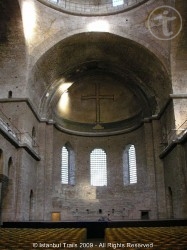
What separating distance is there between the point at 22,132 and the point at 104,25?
9099 millimetres

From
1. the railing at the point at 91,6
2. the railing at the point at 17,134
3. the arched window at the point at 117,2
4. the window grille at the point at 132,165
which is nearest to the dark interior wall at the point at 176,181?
the window grille at the point at 132,165

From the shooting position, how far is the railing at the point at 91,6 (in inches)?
814

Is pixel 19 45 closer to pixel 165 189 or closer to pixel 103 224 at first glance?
pixel 103 224

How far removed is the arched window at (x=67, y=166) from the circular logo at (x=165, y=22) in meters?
12.2

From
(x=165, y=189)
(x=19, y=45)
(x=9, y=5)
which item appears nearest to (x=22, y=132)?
(x=19, y=45)

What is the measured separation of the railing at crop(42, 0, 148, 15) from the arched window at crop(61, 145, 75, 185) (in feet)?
36.8

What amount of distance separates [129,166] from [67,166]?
5.33 meters

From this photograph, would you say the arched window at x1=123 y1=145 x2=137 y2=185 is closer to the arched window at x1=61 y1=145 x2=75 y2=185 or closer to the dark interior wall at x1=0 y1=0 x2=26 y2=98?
the arched window at x1=61 y1=145 x2=75 y2=185

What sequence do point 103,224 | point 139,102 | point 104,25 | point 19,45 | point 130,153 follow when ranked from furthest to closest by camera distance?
point 130,153 → point 139,102 → point 104,25 → point 19,45 → point 103,224

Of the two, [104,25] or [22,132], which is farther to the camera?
[104,25]

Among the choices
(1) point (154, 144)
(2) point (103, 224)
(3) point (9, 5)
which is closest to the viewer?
(2) point (103, 224)

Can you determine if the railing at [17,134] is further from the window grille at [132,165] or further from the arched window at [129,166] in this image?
the window grille at [132,165]

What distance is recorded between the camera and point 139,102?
24.6 meters

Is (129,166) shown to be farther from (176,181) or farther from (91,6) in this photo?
(91,6)
